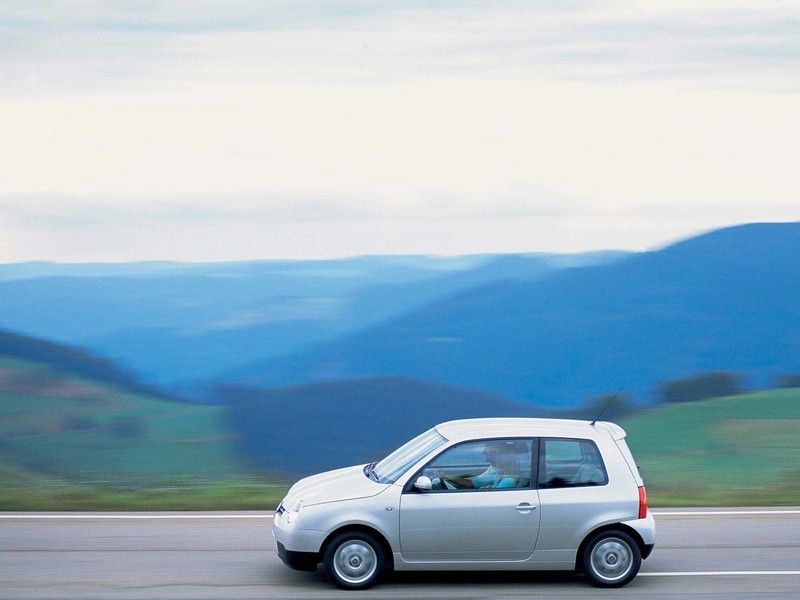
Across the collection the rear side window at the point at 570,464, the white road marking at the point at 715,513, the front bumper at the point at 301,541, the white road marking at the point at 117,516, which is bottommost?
the front bumper at the point at 301,541

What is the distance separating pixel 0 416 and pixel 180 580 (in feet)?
35.6

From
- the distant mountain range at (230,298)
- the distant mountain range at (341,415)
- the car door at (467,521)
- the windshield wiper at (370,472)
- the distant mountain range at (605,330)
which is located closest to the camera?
the car door at (467,521)

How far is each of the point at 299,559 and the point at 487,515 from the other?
4.76 feet

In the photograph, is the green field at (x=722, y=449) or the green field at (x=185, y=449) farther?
the green field at (x=722, y=449)

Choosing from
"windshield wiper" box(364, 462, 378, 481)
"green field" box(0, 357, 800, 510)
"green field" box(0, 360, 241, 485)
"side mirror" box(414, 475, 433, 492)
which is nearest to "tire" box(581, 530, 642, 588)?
"side mirror" box(414, 475, 433, 492)

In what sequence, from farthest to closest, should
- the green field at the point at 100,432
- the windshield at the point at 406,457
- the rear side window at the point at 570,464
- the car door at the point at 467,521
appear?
the green field at the point at 100,432, the windshield at the point at 406,457, the rear side window at the point at 570,464, the car door at the point at 467,521

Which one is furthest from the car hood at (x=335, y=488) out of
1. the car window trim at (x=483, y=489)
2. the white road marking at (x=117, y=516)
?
the white road marking at (x=117, y=516)

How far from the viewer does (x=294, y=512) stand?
8891mm

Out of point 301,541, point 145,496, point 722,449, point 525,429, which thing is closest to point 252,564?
point 301,541

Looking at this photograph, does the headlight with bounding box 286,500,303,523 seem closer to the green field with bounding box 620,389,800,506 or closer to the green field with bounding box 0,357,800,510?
the green field with bounding box 0,357,800,510

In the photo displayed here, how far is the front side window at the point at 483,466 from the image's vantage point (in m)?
8.88

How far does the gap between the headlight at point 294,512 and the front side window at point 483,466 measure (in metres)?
0.98

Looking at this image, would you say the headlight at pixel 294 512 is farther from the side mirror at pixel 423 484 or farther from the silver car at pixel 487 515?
the side mirror at pixel 423 484

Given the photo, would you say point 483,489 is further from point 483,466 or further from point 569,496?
point 569,496
